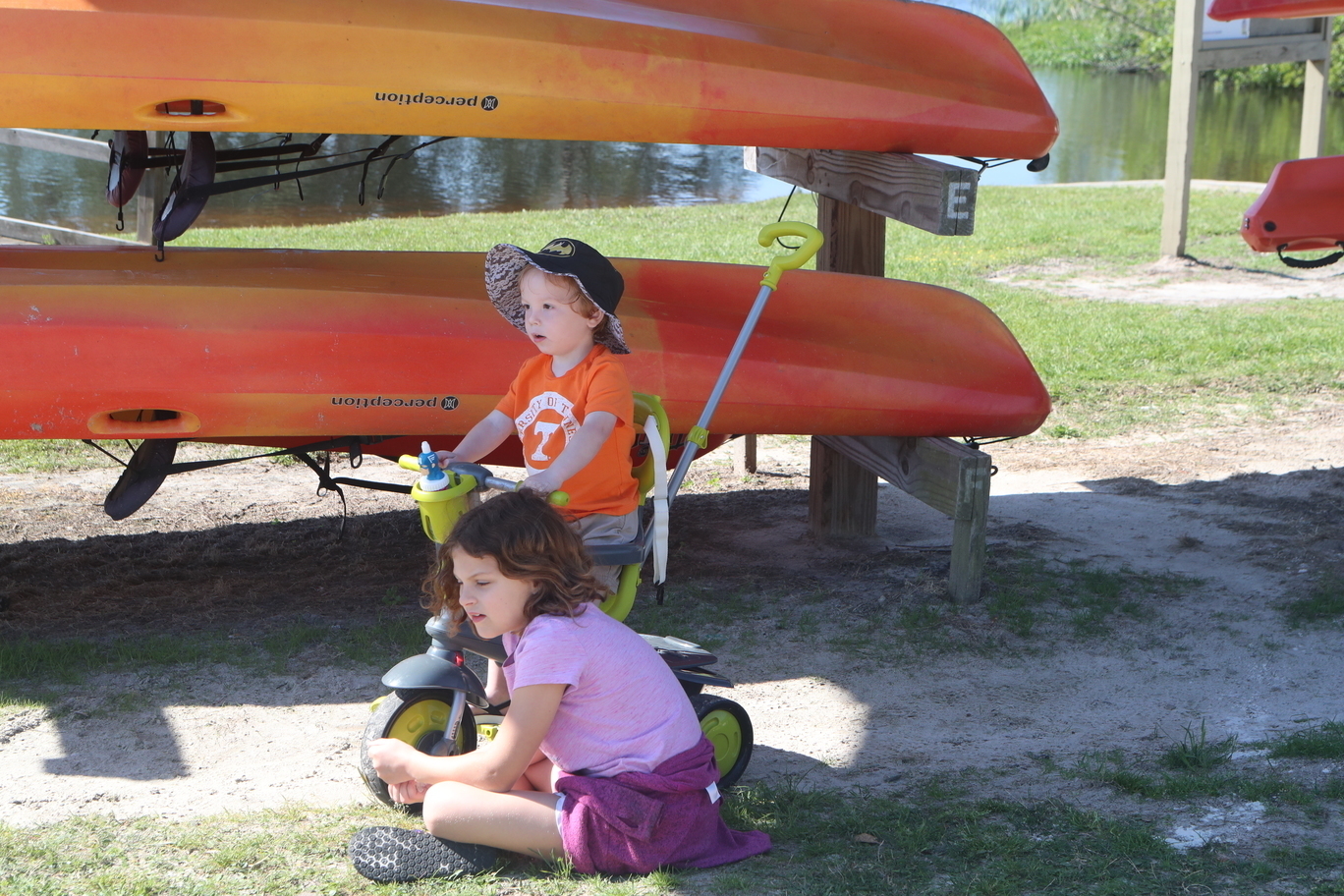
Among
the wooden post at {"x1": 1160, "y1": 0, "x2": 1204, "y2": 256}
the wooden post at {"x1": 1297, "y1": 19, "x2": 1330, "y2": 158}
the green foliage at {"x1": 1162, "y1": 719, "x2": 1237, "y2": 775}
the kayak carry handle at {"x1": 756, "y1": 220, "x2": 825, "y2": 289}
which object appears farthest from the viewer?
the wooden post at {"x1": 1297, "y1": 19, "x2": 1330, "y2": 158}

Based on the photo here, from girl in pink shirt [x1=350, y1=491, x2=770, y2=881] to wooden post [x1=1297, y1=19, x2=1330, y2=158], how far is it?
1035 cm

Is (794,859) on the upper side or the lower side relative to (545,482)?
lower

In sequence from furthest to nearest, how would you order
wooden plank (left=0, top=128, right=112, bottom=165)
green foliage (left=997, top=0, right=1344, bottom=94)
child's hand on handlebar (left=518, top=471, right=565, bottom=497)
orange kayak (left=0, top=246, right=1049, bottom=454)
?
1. green foliage (left=997, top=0, right=1344, bottom=94)
2. wooden plank (left=0, top=128, right=112, bottom=165)
3. orange kayak (left=0, top=246, right=1049, bottom=454)
4. child's hand on handlebar (left=518, top=471, right=565, bottom=497)

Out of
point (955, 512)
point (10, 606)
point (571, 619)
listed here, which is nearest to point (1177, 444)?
point (955, 512)

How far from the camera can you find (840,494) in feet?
18.2

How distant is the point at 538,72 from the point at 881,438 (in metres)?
1.86

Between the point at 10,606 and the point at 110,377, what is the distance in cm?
98

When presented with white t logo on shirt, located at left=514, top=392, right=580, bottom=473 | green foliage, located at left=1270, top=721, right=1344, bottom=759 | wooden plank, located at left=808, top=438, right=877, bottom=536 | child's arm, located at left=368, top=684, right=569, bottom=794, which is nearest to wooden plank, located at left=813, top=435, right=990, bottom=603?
wooden plank, located at left=808, top=438, right=877, bottom=536

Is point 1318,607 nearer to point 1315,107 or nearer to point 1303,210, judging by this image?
point 1303,210

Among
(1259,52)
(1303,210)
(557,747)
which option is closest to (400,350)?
(557,747)

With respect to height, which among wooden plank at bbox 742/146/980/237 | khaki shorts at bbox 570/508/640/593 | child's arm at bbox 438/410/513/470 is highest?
wooden plank at bbox 742/146/980/237

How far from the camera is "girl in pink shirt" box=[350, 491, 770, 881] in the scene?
2.82 m

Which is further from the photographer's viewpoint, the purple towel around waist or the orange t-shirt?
the orange t-shirt

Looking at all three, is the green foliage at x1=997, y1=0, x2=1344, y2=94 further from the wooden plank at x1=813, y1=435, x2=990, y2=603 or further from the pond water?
the wooden plank at x1=813, y1=435, x2=990, y2=603
